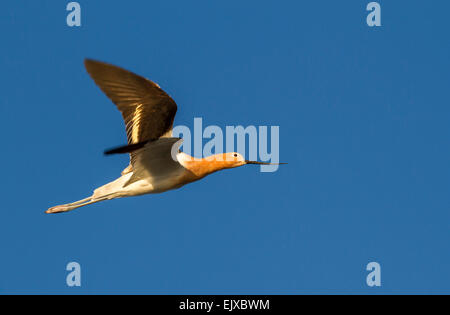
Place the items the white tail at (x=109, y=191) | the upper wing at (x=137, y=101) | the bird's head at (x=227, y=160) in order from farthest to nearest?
the bird's head at (x=227, y=160) < the white tail at (x=109, y=191) < the upper wing at (x=137, y=101)

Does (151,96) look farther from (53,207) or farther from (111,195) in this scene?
(53,207)

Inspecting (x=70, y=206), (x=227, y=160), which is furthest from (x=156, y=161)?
(x=70, y=206)

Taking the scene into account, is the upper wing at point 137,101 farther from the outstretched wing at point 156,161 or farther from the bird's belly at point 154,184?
the bird's belly at point 154,184

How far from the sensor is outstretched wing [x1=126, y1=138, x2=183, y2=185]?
13.6 m

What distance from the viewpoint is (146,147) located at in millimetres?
13688

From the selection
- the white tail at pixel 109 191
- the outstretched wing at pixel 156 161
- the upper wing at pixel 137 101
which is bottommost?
the white tail at pixel 109 191

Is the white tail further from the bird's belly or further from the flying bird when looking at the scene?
the bird's belly

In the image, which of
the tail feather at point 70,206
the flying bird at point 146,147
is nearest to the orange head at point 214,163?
the flying bird at point 146,147

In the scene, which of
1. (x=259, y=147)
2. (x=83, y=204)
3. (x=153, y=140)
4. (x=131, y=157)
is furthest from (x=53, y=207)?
(x=259, y=147)

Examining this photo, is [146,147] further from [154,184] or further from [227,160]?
[227,160]

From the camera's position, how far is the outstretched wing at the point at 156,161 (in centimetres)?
1364

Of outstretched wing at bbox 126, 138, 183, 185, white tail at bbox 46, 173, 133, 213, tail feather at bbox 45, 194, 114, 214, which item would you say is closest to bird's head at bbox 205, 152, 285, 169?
outstretched wing at bbox 126, 138, 183, 185

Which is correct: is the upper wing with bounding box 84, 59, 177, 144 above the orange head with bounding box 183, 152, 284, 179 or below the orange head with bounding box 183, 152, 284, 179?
above
